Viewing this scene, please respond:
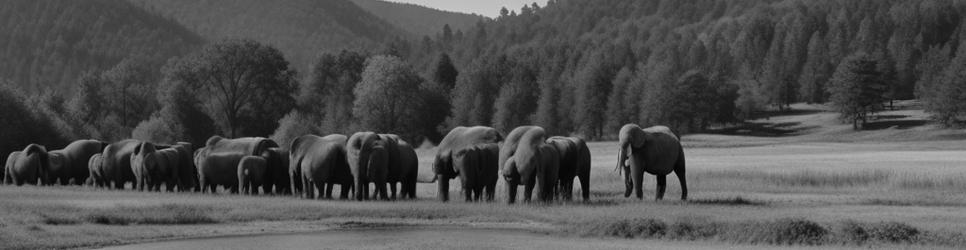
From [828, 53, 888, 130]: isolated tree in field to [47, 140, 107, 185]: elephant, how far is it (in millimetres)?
102187

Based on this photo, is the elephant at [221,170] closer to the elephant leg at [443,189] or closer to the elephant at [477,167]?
the elephant leg at [443,189]

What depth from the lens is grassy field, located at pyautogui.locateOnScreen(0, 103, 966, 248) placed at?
2909 centimetres

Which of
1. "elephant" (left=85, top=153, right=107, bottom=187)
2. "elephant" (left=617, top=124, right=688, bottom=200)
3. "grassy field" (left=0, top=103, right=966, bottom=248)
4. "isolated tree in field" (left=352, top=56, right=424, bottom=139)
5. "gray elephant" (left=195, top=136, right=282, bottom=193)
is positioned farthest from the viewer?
"isolated tree in field" (left=352, top=56, right=424, bottom=139)

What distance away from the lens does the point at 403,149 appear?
46.0m

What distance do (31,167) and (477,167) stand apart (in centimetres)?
2966

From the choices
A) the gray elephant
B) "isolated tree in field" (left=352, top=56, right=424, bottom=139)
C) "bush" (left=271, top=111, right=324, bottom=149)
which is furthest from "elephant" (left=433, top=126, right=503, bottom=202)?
"isolated tree in field" (left=352, top=56, right=424, bottom=139)

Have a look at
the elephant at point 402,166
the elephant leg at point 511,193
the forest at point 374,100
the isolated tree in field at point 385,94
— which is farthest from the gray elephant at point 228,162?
the isolated tree in field at point 385,94

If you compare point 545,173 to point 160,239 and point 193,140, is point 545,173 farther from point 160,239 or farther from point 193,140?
point 193,140

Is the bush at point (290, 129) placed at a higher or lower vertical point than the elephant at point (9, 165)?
higher

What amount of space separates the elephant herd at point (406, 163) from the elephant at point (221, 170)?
1.6 inches

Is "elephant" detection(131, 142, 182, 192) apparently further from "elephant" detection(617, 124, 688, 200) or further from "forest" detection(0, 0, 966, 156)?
"forest" detection(0, 0, 966, 156)

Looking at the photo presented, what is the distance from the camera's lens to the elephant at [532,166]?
39938mm

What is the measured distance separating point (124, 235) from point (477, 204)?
40.9 feet

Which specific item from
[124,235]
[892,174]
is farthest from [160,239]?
[892,174]
